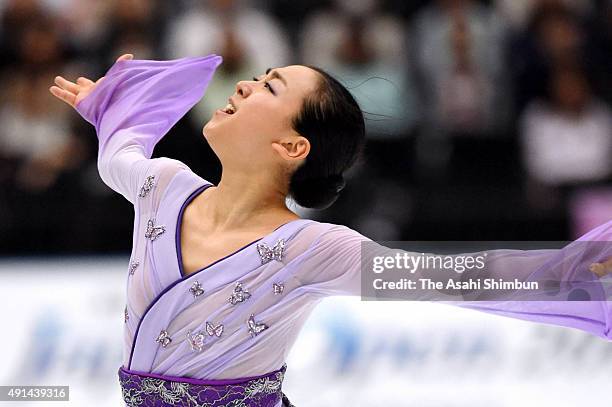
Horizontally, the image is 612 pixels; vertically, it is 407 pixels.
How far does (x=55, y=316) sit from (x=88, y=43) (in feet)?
7.87

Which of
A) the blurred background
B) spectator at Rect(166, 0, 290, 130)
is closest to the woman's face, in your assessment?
the blurred background

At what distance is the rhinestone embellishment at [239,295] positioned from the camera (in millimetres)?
2312

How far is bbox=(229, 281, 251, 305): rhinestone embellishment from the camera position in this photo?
231cm

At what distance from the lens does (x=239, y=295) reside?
7.59ft

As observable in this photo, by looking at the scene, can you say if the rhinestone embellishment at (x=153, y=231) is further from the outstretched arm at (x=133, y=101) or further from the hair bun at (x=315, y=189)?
the hair bun at (x=315, y=189)

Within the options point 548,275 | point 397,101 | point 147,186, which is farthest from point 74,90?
point 397,101

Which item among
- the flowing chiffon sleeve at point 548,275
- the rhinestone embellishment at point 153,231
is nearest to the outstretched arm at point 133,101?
the rhinestone embellishment at point 153,231

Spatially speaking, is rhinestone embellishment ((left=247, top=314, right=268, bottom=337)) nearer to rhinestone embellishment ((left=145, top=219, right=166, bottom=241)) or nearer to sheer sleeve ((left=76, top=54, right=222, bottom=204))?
rhinestone embellishment ((left=145, top=219, right=166, bottom=241))

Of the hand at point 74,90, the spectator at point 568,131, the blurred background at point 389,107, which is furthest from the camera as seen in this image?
the spectator at point 568,131

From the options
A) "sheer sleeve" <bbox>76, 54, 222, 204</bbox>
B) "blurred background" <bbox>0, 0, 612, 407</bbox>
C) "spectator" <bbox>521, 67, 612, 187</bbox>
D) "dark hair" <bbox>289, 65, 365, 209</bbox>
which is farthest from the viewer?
"spectator" <bbox>521, 67, 612, 187</bbox>

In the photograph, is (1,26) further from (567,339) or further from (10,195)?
(567,339)

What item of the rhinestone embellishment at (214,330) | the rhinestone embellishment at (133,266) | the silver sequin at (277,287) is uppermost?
the silver sequin at (277,287)

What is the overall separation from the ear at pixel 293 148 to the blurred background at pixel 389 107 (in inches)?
84.8

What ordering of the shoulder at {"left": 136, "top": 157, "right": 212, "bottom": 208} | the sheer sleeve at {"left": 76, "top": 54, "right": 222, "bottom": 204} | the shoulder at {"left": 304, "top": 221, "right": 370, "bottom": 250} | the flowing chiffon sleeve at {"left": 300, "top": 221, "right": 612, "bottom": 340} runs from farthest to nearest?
the sheer sleeve at {"left": 76, "top": 54, "right": 222, "bottom": 204} < the shoulder at {"left": 136, "top": 157, "right": 212, "bottom": 208} < the shoulder at {"left": 304, "top": 221, "right": 370, "bottom": 250} < the flowing chiffon sleeve at {"left": 300, "top": 221, "right": 612, "bottom": 340}
